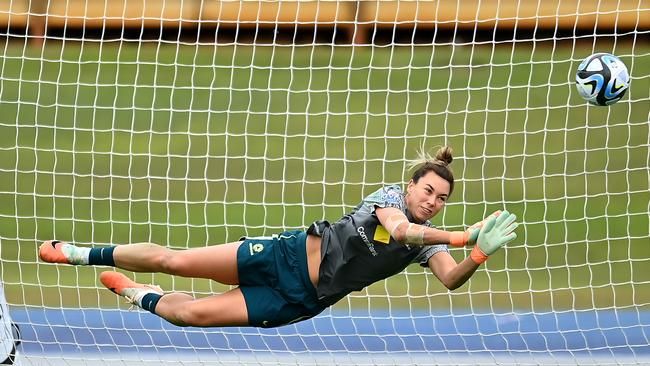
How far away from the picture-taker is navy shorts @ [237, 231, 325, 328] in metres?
5.61

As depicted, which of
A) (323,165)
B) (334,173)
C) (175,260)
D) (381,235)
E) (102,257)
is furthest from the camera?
(323,165)

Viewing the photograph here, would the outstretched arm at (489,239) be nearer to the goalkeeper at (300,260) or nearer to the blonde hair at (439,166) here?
the goalkeeper at (300,260)

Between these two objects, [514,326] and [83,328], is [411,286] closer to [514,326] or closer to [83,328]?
[514,326]

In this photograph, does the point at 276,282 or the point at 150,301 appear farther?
the point at 150,301

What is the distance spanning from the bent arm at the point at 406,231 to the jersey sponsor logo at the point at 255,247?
0.68 metres

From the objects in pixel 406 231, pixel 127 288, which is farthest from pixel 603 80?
pixel 127 288

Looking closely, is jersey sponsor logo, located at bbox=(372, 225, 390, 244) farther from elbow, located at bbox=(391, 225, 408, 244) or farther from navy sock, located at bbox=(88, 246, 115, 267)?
navy sock, located at bbox=(88, 246, 115, 267)

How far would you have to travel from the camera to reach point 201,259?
5.61 meters

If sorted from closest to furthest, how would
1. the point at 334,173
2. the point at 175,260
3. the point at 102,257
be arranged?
the point at 175,260 → the point at 102,257 → the point at 334,173

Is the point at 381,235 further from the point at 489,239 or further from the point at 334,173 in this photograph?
the point at 334,173

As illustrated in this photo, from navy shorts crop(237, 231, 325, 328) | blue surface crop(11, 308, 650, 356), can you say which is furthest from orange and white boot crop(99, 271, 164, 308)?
blue surface crop(11, 308, 650, 356)

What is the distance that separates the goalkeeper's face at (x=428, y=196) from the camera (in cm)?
534

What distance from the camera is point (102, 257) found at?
568 cm

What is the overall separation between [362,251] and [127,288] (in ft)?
4.32
